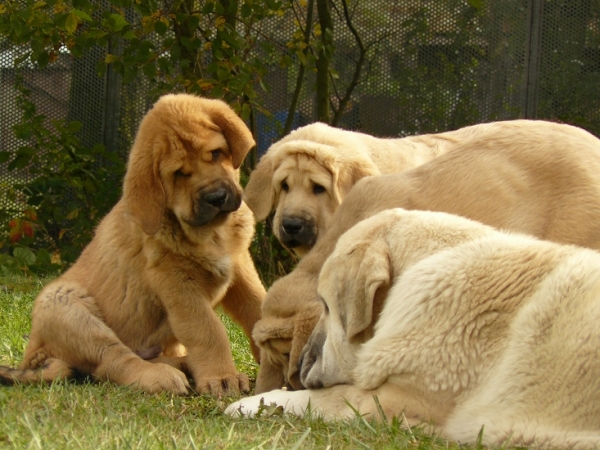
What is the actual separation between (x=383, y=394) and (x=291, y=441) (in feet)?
1.51

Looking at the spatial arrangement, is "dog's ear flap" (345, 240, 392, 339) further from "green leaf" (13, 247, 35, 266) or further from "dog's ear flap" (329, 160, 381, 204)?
"green leaf" (13, 247, 35, 266)

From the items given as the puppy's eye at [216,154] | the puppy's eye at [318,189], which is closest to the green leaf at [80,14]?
the puppy's eye at [318,189]

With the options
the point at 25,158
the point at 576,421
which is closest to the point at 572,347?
the point at 576,421

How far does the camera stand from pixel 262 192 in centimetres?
634

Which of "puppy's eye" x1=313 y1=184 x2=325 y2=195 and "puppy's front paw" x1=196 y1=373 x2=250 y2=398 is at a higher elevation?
"puppy's eye" x1=313 y1=184 x2=325 y2=195

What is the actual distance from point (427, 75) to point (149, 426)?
23.1 feet

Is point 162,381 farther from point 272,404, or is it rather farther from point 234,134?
point 234,134

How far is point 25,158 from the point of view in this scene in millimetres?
9922

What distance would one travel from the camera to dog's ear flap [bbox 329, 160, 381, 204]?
5883 mm

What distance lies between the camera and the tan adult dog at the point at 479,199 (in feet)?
14.2

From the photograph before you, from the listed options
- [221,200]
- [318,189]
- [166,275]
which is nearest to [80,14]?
[318,189]

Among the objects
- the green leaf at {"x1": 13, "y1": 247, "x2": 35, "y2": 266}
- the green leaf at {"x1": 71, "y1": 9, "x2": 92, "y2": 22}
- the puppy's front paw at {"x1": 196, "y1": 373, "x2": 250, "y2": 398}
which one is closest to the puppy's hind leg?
the puppy's front paw at {"x1": 196, "y1": 373, "x2": 250, "y2": 398}

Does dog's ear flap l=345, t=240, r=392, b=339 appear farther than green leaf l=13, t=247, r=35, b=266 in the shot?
No

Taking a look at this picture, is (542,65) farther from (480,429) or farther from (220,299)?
(480,429)
